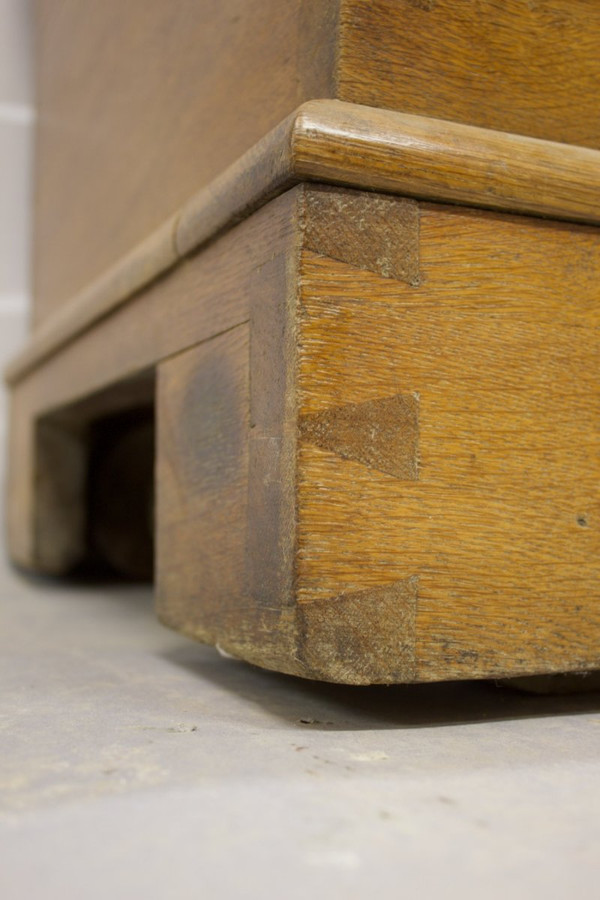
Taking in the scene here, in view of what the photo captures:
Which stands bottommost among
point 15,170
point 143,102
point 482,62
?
point 482,62

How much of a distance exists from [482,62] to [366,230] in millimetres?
200

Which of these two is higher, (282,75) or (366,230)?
(282,75)

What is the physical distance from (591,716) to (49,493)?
1065 mm

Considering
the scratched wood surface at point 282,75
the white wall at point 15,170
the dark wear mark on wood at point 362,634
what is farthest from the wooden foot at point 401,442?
the white wall at point 15,170

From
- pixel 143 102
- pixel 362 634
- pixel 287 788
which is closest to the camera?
pixel 287 788

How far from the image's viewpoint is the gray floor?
37cm

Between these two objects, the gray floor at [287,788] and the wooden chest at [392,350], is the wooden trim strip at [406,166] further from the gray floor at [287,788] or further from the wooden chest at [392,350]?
the gray floor at [287,788]

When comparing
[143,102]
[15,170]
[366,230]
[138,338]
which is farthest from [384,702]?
[15,170]

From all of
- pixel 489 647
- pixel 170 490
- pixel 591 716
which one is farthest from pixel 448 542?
pixel 170 490

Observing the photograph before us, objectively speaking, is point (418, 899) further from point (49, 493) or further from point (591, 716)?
point (49, 493)

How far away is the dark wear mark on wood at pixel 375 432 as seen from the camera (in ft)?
1.97

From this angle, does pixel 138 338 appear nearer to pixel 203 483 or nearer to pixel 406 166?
pixel 203 483

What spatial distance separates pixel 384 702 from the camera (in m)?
0.71

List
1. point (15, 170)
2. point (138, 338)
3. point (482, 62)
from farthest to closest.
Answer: point (15, 170), point (138, 338), point (482, 62)
